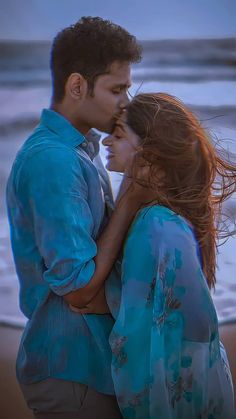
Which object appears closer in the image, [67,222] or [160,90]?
[67,222]

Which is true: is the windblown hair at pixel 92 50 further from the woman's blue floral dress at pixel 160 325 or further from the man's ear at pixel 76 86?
the woman's blue floral dress at pixel 160 325

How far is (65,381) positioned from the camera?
5.47 ft

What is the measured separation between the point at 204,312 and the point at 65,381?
380mm

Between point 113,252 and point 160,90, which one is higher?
point 160,90

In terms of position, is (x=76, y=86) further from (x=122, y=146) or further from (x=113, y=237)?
(x=113, y=237)

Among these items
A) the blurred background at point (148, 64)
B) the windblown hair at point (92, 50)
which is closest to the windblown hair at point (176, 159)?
the windblown hair at point (92, 50)

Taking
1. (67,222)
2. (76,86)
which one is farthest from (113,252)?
(76,86)

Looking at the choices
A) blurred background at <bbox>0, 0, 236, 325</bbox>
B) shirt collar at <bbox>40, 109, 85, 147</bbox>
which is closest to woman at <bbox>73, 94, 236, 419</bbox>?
shirt collar at <bbox>40, 109, 85, 147</bbox>

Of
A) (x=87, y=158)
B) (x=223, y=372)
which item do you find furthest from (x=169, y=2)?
(x=223, y=372)

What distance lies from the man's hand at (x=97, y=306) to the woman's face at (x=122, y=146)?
1.05ft

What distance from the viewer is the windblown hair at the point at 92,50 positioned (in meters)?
1.72

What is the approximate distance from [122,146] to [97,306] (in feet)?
1.35

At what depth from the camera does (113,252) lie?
5.36 ft

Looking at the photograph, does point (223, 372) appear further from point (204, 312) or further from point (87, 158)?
point (87, 158)
